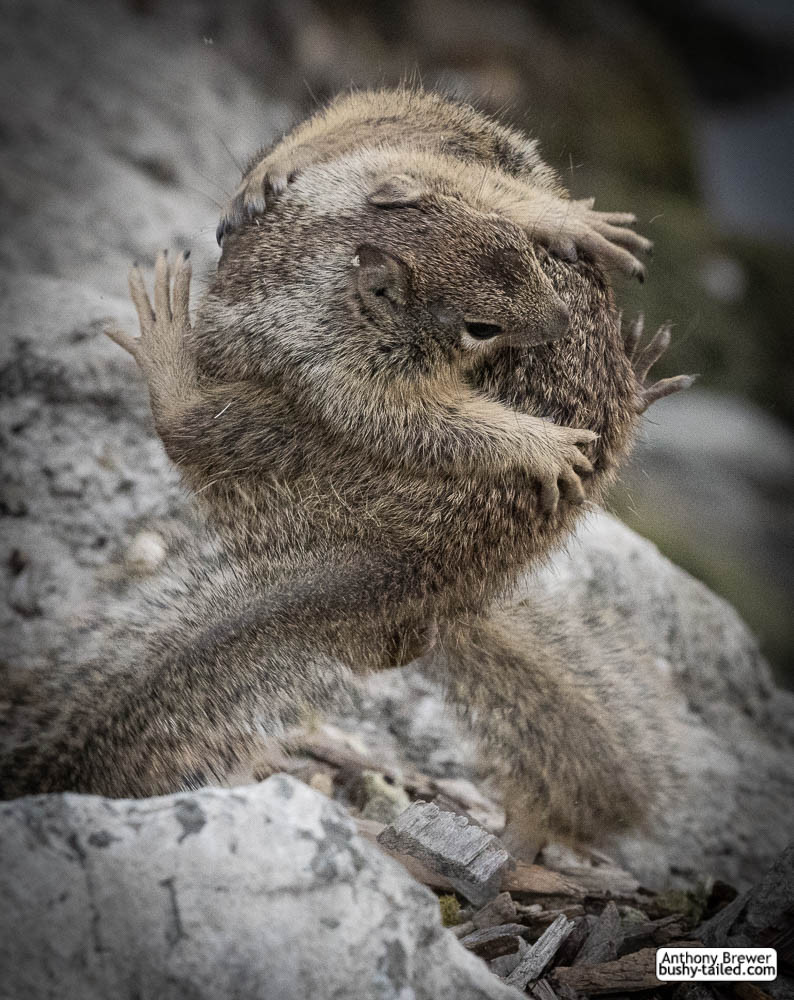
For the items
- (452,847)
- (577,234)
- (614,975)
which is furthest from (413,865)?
(577,234)

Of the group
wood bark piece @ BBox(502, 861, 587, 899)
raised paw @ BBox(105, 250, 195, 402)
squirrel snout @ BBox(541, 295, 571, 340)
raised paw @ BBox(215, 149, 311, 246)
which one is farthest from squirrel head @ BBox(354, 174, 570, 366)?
wood bark piece @ BBox(502, 861, 587, 899)

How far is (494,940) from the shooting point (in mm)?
914

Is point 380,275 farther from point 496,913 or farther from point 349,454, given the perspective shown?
point 496,913

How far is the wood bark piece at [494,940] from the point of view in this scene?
89cm

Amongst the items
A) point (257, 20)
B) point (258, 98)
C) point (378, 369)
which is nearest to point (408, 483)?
point (378, 369)

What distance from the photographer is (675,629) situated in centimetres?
163

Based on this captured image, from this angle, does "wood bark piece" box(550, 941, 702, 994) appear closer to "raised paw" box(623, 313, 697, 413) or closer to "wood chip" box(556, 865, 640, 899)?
"wood chip" box(556, 865, 640, 899)

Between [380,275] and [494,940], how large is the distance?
661 millimetres

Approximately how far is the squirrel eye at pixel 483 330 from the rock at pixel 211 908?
0.47m

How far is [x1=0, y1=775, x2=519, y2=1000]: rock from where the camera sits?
25.9 inches

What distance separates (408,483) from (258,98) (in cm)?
257

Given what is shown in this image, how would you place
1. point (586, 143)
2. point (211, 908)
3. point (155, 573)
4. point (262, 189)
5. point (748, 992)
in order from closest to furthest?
point (211, 908) → point (748, 992) → point (262, 189) → point (155, 573) → point (586, 143)

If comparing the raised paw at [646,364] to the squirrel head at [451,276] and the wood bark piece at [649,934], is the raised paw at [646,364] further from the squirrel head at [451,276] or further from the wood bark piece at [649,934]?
the wood bark piece at [649,934]

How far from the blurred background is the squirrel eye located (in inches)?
9.8
